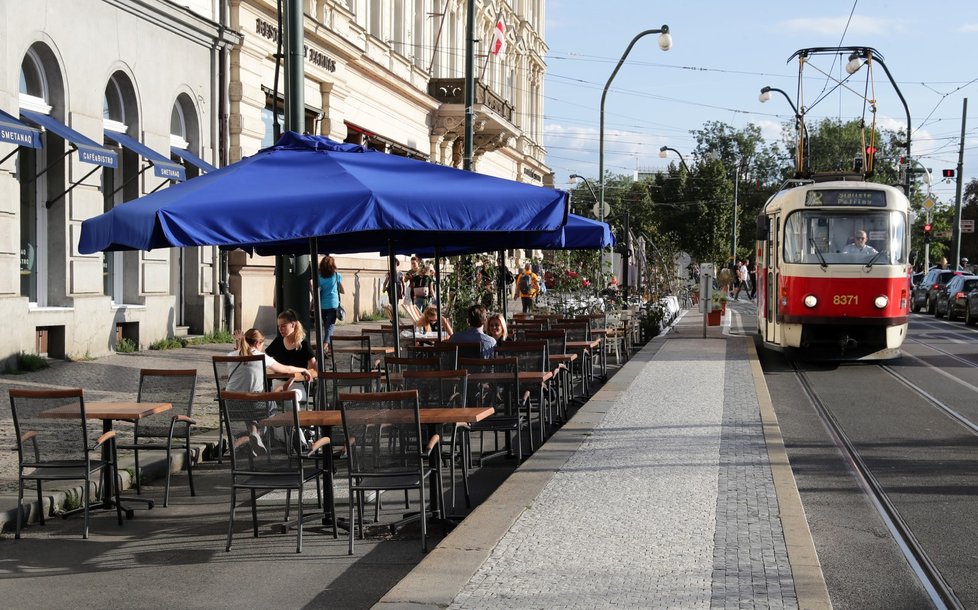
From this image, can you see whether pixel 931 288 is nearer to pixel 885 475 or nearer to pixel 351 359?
pixel 885 475

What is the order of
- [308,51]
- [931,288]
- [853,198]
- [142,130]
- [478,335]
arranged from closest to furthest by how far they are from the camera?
[478,335] < [853,198] < [142,130] < [308,51] < [931,288]

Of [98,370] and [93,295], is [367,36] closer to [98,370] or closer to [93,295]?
[93,295]

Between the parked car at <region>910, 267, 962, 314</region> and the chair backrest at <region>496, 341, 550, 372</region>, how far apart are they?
36339 millimetres

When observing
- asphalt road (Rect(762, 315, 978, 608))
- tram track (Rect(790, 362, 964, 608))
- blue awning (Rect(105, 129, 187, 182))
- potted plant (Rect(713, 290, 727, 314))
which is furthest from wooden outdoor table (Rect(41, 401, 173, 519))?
potted plant (Rect(713, 290, 727, 314))

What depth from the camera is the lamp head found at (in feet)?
105

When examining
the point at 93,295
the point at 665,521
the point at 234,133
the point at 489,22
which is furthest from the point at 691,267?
the point at 665,521

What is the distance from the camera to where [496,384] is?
34.1 feet

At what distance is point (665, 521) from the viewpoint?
7.25 m

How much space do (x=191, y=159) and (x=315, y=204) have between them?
14.1 meters

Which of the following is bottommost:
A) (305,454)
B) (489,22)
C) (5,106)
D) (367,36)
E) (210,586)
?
(210,586)

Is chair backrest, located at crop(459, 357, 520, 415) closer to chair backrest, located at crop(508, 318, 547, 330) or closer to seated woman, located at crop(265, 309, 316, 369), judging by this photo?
seated woman, located at crop(265, 309, 316, 369)

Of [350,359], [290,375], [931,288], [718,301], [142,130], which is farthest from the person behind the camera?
[931,288]

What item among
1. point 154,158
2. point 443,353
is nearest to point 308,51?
point 154,158

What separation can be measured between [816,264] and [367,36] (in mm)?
16273
